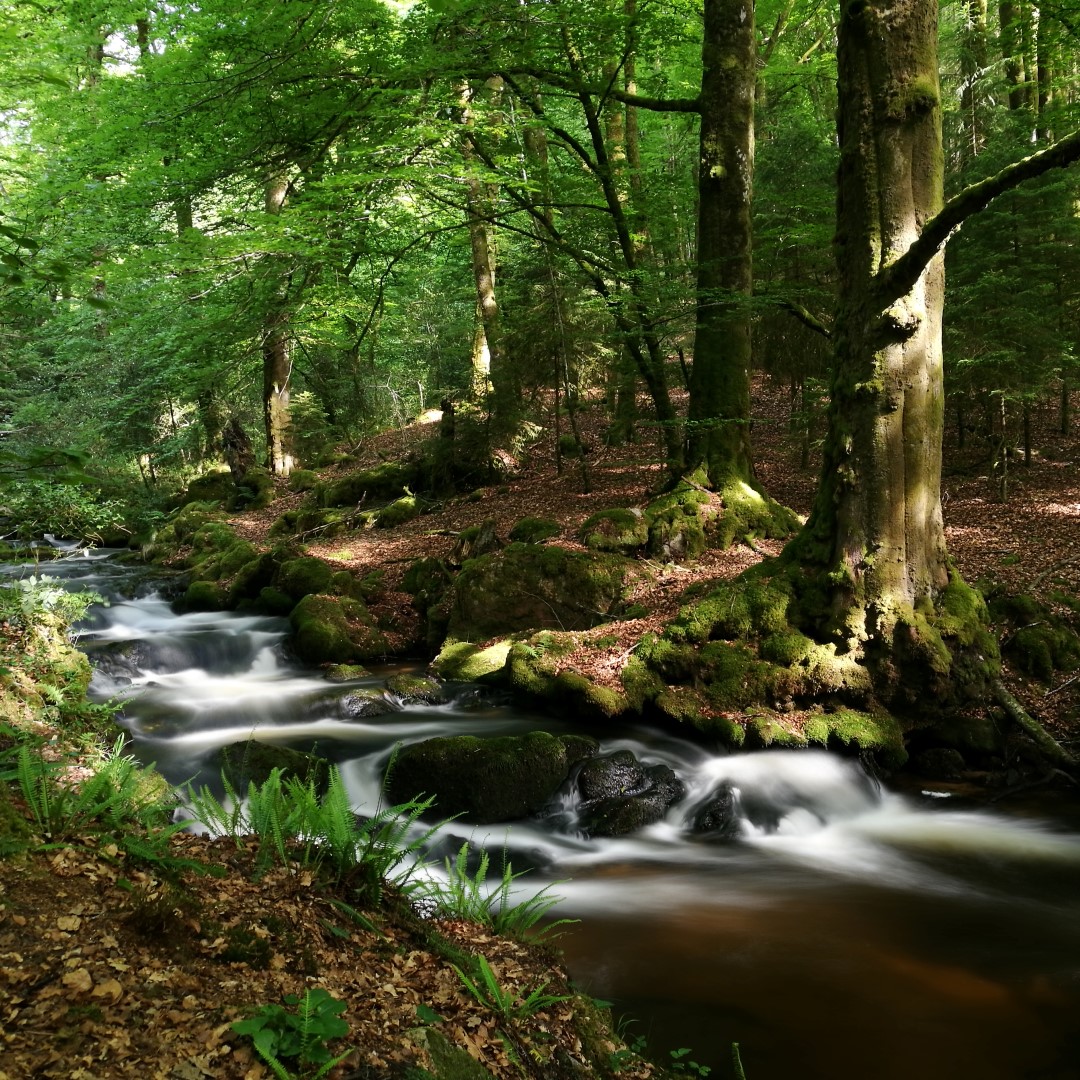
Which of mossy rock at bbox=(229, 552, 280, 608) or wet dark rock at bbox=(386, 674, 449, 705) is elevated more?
mossy rock at bbox=(229, 552, 280, 608)

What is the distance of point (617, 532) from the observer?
10.3 metres

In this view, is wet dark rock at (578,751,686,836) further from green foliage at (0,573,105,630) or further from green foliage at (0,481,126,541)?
green foliage at (0,481,126,541)

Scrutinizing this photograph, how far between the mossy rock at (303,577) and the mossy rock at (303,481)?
693cm

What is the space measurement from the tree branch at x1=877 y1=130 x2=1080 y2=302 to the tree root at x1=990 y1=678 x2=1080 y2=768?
3671mm

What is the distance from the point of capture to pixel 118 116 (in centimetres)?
1039

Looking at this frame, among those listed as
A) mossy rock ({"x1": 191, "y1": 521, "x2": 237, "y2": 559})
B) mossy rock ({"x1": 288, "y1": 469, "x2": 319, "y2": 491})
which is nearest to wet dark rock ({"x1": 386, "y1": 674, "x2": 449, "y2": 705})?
mossy rock ({"x1": 191, "y1": 521, "x2": 237, "y2": 559})

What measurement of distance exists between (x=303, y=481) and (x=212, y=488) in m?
2.84

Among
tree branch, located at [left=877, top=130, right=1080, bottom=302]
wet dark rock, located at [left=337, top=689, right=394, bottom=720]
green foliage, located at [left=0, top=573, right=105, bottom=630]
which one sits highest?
tree branch, located at [left=877, top=130, right=1080, bottom=302]

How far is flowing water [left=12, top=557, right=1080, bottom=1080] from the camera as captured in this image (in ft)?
13.2

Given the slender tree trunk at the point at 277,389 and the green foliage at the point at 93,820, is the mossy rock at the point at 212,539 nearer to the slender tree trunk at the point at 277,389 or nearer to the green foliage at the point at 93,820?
the slender tree trunk at the point at 277,389

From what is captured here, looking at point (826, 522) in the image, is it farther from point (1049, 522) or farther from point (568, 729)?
point (1049, 522)

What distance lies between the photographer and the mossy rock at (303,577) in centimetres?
1216

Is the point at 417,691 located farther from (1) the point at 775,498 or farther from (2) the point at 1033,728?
(1) the point at 775,498

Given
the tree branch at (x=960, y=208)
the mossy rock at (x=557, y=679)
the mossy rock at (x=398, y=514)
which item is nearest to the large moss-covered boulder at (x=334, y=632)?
the mossy rock at (x=557, y=679)
